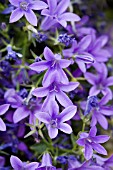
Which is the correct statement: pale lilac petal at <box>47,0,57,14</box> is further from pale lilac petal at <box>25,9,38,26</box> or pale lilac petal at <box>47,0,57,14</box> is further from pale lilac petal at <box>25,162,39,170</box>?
pale lilac petal at <box>25,162,39,170</box>

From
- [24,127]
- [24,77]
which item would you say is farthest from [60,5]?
Result: [24,127]

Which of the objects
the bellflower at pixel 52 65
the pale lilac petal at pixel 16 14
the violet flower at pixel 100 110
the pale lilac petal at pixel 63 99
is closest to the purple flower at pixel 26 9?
the pale lilac petal at pixel 16 14

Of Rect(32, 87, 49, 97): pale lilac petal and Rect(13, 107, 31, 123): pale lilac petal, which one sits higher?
Rect(32, 87, 49, 97): pale lilac petal

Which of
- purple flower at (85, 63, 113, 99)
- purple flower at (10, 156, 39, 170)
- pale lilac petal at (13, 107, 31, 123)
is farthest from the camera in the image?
purple flower at (85, 63, 113, 99)

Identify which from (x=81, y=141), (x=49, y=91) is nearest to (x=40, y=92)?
(x=49, y=91)

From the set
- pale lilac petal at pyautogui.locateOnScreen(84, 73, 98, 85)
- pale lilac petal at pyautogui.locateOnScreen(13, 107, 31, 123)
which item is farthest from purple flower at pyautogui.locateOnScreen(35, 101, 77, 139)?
pale lilac petal at pyautogui.locateOnScreen(84, 73, 98, 85)

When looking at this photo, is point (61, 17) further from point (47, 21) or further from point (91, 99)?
point (91, 99)

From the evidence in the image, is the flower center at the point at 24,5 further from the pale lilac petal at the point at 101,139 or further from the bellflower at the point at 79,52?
the pale lilac petal at the point at 101,139

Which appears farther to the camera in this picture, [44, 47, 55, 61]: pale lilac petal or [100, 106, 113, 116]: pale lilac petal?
[100, 106, 113, 116]: pale lilac petal
